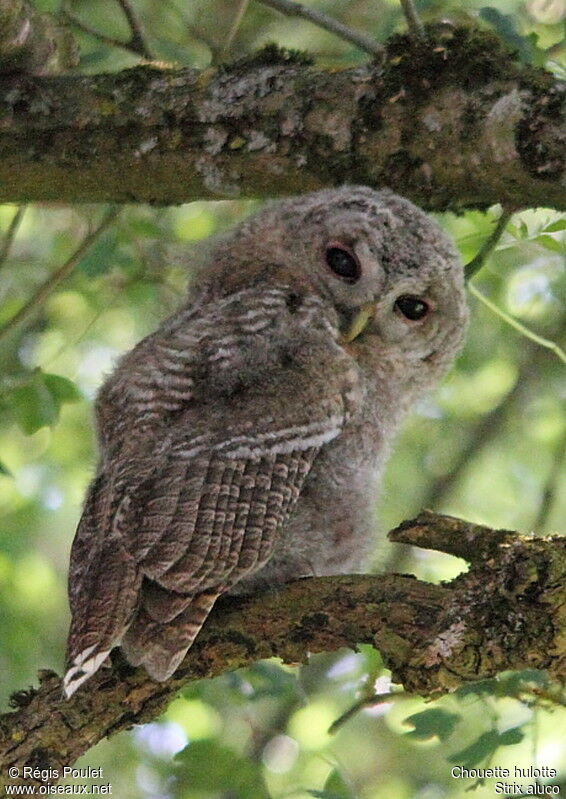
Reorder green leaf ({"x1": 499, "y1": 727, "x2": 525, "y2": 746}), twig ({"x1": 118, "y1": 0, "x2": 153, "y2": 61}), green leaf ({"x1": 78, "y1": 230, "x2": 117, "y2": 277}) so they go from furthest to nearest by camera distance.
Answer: green leaf ({"x1": 78, "y1": 230, "x2": 117, "y2": 277}) → twig ({"x1": 118, "y1": 0, "x2": 153, "y2": 61}) → green leaf ({"x1": 499, "y1": 727, "x2": 525, "y2": 746})

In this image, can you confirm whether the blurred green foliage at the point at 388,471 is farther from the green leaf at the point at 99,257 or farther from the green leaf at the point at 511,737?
the green leaf at the point at 511,737

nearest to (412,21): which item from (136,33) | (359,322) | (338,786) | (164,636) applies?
(359,322)

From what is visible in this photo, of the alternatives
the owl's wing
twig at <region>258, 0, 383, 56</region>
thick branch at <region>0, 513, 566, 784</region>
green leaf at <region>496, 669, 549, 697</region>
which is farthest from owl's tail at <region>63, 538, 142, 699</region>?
twig at <region>258, 0, 383, 56</region>

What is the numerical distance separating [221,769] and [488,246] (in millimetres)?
1235

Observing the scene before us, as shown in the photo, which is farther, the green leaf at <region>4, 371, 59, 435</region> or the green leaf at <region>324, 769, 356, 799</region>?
the green leaf at <region>4, 371, 59, 435</region>

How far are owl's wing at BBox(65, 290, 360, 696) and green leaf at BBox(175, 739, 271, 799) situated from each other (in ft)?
2.39

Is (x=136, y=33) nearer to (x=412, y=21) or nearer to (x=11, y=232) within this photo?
(x=11, y=232)

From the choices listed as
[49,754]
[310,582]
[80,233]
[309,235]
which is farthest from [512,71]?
[80,233]

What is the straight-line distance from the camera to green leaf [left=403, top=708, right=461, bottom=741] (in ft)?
7.29

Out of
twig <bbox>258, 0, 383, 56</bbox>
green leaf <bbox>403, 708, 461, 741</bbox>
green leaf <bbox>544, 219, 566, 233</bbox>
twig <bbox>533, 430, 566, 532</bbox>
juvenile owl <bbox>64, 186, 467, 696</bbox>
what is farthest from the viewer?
twig <bbox>533, 430, 566, 532</bbox>

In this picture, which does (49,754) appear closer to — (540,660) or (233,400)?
(233,400)

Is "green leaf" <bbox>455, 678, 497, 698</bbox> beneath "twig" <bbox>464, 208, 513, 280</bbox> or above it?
beneath

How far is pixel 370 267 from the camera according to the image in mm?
2494

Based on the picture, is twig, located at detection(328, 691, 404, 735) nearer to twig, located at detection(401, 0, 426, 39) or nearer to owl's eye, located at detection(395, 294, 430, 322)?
owl's eye, located at detection(395, 294, 430, 322)
